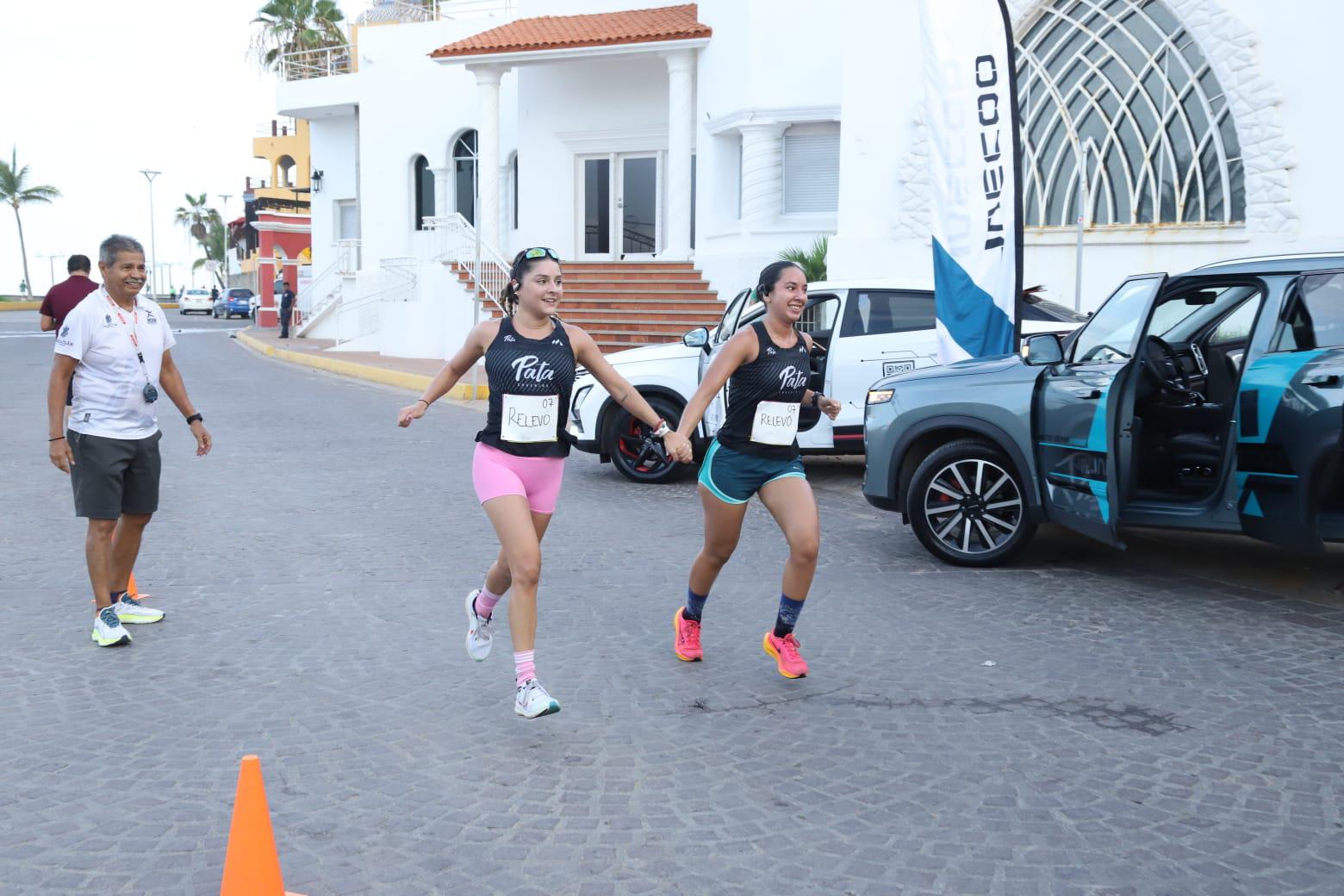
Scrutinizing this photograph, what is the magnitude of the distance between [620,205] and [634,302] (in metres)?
4.65

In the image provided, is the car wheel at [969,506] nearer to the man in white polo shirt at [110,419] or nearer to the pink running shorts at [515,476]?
the pink running shorts at [515,476]

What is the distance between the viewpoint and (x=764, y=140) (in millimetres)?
21781

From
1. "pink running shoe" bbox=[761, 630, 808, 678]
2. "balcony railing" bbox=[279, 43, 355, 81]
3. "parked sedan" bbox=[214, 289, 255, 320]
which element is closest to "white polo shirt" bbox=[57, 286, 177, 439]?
"pink running shoe" bbox=[761, 630, 808, 678]

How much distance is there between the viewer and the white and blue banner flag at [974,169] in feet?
32.8

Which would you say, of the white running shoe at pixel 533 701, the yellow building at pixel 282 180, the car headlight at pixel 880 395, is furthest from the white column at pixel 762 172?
the yellow building at pixel 282 180

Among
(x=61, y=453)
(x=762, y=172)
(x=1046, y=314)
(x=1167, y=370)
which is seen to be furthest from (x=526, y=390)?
(x=762, y=172)

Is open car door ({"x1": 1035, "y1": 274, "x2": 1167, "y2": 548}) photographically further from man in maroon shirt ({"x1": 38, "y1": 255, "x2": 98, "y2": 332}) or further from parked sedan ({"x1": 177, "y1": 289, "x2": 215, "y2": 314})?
parked sedan ({"x1": 177, "y1": 289, "x2": 215, "y2": 314})

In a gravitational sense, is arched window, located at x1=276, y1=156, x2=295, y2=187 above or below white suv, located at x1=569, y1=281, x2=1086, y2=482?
above

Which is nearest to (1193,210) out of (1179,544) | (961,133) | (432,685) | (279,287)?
(961,133)

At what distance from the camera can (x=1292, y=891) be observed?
3447 mm

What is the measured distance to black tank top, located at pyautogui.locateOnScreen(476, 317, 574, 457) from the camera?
4.93 metres

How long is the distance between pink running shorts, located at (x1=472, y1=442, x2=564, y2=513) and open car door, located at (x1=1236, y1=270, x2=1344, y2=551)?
3681mm

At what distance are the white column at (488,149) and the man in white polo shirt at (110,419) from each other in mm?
19573

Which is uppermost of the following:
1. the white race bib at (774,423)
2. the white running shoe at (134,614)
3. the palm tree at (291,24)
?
the palm tree at (291,24)
